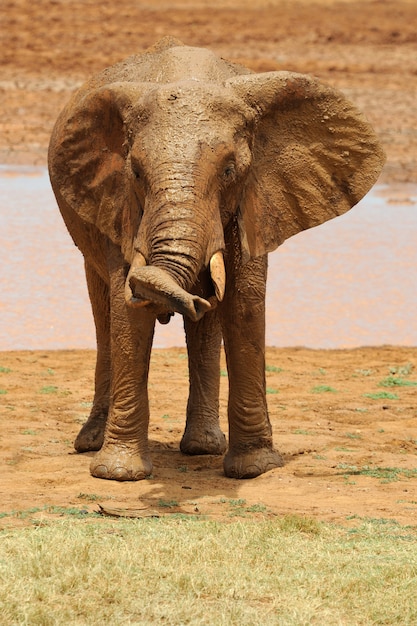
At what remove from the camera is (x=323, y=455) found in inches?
332

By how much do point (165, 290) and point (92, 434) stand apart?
2.58 metres

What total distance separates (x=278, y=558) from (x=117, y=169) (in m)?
2.42

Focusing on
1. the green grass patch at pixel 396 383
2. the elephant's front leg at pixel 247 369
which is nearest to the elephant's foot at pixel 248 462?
the elephant's front leg at pixel 247 369

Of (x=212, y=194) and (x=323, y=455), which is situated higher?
(x=212, y=194)

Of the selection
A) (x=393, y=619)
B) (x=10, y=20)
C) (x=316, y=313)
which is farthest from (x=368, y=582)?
(x=10, y=20)

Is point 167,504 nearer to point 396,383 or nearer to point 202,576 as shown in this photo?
point 202,576

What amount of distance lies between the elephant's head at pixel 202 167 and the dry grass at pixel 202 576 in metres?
1.03

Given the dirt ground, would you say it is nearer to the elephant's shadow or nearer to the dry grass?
the elephant's shadow

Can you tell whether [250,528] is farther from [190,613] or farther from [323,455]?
[323,455]

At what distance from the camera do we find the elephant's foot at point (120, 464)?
7.57 metres

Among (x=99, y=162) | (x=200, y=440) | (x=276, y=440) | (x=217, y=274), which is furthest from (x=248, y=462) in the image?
(x=99, y=162)

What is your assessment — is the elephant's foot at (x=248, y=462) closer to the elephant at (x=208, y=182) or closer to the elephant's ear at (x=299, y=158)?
the elephant at (x=208, y=182)

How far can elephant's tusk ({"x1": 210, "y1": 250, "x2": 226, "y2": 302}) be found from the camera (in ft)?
21.4

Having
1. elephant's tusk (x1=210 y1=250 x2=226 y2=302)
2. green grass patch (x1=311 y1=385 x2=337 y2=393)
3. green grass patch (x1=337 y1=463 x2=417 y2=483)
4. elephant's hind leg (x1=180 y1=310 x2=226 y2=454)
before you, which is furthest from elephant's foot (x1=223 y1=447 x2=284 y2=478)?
green grass patch (x1=311 y1=385 x2=337 y2=393)
